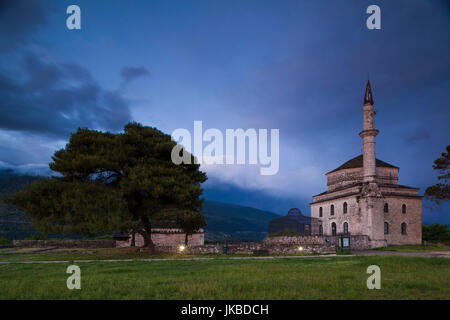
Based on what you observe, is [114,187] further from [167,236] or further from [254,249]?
[167,236]

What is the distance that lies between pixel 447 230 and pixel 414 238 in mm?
10223

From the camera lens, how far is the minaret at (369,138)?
3741 cm

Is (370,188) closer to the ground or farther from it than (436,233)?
farther from it

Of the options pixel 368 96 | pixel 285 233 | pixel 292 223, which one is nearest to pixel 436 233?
pixel 292 223

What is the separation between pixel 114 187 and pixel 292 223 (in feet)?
91.5

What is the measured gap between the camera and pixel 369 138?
124 ft

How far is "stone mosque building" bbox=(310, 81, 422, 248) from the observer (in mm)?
36062

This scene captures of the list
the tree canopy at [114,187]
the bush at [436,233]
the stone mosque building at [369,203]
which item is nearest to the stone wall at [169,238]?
the tree canopy at [114,187]

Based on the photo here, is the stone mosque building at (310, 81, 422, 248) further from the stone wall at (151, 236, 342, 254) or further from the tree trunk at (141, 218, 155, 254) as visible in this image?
the tree trunk at (141, 218, 155, 254)

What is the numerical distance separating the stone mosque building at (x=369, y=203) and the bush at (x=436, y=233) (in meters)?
6.46

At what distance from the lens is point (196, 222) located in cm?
2553

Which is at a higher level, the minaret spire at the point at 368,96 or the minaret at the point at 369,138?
the minaret spire at the point at 368,96

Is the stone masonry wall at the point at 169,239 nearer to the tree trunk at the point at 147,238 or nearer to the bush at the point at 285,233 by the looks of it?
the bush at the point at 285,233

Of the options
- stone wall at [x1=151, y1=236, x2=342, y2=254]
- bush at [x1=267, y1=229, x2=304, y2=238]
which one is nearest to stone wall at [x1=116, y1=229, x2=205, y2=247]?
bush at [x1=267, y1=229, x2=304, y2=238]
